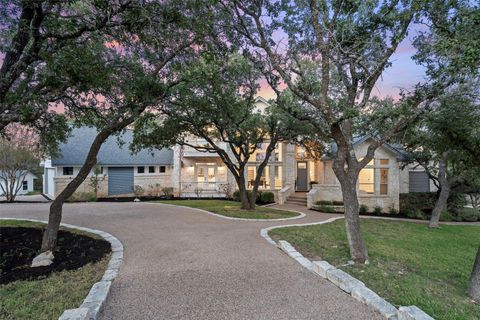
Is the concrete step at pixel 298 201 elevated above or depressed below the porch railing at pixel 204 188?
below

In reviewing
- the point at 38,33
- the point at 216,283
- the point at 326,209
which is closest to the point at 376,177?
the point at 326,209

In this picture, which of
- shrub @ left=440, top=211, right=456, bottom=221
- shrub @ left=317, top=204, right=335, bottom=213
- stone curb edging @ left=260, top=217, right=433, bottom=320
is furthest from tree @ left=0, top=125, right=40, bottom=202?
shrub @ left=440, top=211, right=456, bottom=221

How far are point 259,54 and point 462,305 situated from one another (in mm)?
7116

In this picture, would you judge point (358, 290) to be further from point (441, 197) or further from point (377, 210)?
point (377, 210)

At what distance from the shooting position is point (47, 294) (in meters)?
4.01

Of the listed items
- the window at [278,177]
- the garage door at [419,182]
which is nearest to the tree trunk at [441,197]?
the garage door at [419,182]

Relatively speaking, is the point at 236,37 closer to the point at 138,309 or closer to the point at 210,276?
the point at 210,276

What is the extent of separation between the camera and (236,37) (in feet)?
24.3

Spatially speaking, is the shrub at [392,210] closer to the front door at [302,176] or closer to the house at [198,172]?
the house at [198,172]

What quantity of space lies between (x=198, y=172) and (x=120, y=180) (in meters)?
6.48

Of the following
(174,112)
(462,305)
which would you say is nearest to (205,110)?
(174,112)

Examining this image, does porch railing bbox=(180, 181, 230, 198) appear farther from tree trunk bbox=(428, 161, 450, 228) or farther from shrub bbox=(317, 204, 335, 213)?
tree trunk bbox=(428, 161, 450, 228)

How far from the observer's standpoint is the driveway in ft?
12.0

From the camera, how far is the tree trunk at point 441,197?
12653 millimetres
